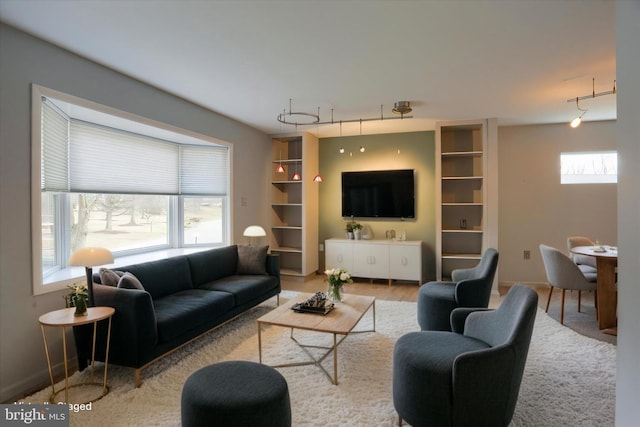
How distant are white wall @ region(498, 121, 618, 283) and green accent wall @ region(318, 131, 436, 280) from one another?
115 centimetres

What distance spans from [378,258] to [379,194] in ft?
3.82

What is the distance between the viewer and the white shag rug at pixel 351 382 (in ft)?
7.32

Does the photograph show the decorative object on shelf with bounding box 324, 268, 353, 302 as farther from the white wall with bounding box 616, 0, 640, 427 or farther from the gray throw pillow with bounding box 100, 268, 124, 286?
the white wall with bounding box 616, 0, 640, 427

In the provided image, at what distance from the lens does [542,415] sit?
7.37 ft

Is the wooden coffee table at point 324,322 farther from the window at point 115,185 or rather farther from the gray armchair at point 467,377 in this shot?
the window at point 115,185

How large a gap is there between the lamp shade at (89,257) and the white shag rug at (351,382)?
0.97 metres

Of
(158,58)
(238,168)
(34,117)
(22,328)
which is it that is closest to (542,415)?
(22,328)

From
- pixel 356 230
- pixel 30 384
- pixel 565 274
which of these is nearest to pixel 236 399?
pixel 30 384

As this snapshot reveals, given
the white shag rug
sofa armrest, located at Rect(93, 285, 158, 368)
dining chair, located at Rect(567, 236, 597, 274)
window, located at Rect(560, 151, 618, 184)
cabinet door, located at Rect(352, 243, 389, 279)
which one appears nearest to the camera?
the white shag rug

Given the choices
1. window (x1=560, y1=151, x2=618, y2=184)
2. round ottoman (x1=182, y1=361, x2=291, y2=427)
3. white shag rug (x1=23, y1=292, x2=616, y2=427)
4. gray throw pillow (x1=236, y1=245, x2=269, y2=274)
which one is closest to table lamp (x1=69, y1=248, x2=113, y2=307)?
white shag rug (x1=23, y1=292, x2=616, y2=427)

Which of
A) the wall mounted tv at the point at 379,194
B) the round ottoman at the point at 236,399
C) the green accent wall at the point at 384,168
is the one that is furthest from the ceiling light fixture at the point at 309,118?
the round ottoman at the point at 236,399

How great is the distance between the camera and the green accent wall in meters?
6.01

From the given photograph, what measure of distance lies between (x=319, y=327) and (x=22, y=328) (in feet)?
7.52

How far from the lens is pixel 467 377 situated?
1.80 metres
